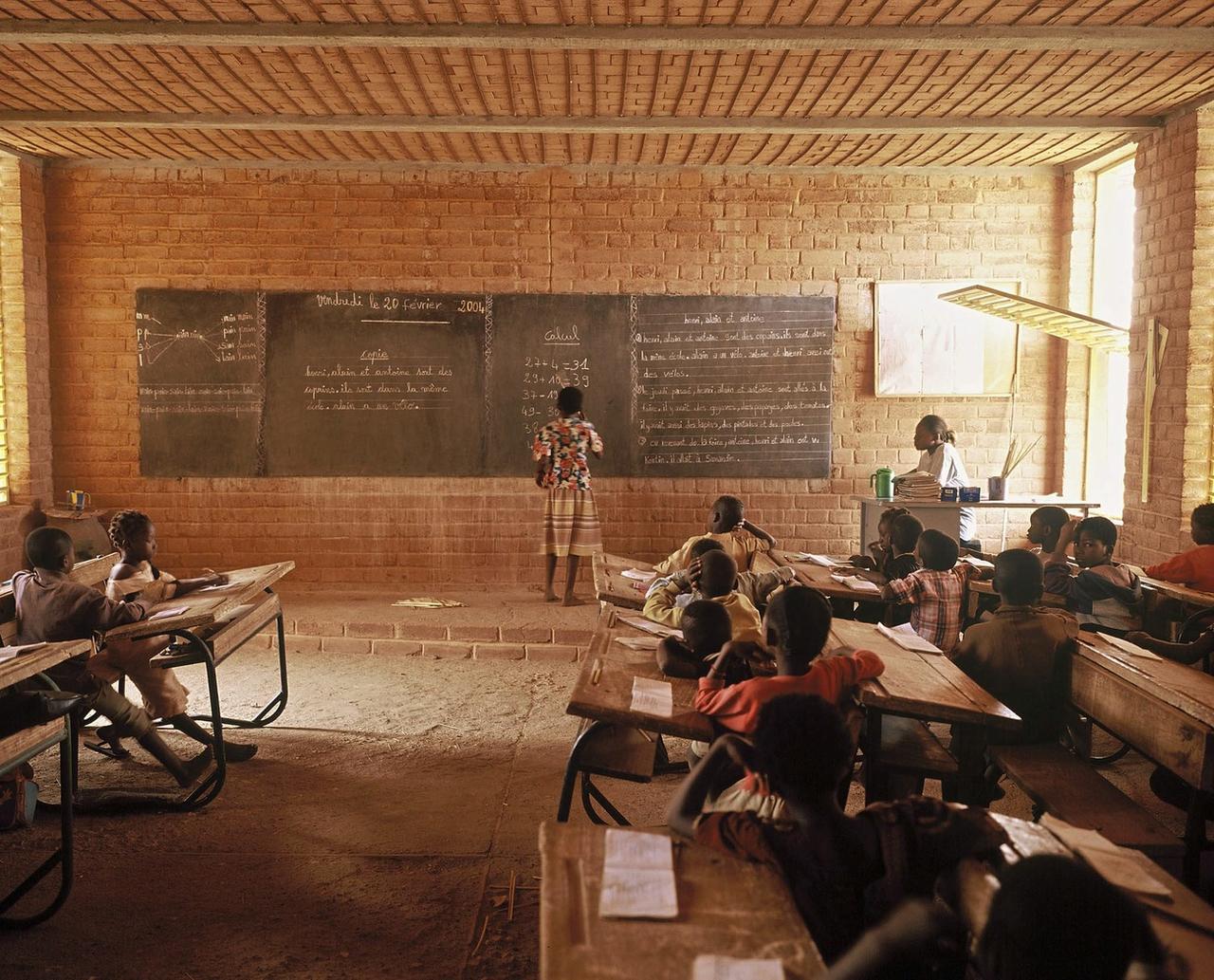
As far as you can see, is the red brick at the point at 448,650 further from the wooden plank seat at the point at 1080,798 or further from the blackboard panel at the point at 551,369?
the wooden plank seat at the point at 1080,798

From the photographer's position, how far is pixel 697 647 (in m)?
2.84

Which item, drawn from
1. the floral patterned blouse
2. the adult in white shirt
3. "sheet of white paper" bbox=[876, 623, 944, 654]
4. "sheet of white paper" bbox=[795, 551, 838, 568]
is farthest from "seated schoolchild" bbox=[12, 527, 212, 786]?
the adult in white shirt

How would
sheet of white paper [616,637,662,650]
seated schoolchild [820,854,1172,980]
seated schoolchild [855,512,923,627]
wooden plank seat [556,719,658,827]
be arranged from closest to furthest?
seated schoolchild [820,854,1172,980] < wooden plank seat [556,719,658,827] < sheet of white paper [616,637,662,650] < seated schoolchild [855,512,923,627]

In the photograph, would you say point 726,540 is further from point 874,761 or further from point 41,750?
point 41,750

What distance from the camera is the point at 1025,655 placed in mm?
3008

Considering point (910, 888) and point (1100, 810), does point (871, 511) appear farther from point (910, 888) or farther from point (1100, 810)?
point (910, 888)

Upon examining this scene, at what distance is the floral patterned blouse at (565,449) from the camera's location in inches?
249

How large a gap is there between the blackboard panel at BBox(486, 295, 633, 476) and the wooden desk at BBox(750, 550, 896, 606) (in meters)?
2.34

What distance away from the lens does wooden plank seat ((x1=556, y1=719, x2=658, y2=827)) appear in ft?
8.33

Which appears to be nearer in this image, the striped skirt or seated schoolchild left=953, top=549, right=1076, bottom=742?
seated schoolchild left=953, top=549, right=1076, bottom=742

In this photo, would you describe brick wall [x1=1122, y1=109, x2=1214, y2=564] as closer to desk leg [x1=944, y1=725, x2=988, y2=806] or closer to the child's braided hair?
desk leg [x1=944, y1=725, x2=988, y2=806]

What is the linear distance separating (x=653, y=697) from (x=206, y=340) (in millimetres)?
5971

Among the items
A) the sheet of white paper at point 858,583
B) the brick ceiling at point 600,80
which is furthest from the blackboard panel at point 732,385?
the sheet of white paper at point 858,583

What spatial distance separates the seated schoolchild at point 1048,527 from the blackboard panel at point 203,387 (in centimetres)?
583
